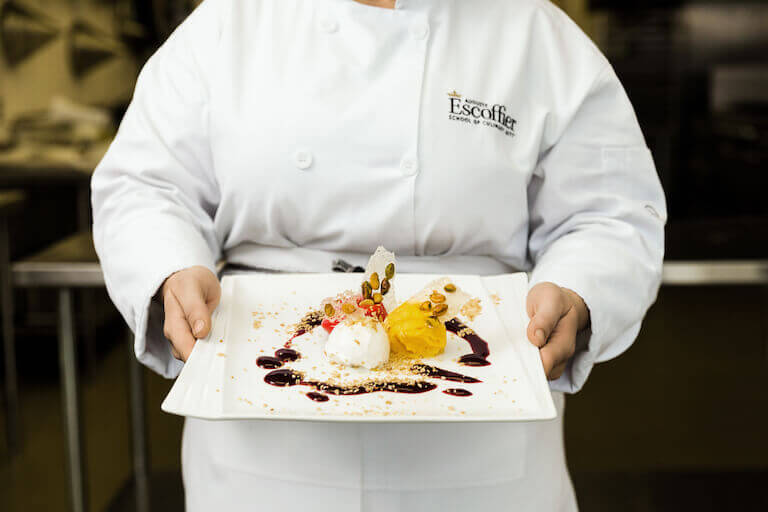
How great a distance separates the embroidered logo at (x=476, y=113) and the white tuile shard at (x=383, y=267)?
213mm

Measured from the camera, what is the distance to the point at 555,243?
114 cm

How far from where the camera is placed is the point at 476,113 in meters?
1.09

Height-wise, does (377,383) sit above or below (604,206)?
below

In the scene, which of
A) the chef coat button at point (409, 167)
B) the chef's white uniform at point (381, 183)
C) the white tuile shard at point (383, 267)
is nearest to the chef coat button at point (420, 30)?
the chef's white uniform at point (381, 183)

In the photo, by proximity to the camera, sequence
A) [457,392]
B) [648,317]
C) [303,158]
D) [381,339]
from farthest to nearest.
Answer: [648,317], [303,158], [381,339], [457,392]

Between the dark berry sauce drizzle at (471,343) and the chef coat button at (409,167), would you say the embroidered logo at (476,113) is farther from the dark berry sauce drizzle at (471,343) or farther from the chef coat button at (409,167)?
the dark berry sauce drizzle at (471,343)

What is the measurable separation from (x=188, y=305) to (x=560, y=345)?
0.42 meters

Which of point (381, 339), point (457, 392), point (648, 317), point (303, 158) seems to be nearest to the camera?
point (457, 392)

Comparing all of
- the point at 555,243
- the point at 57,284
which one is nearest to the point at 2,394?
the point at 57,284

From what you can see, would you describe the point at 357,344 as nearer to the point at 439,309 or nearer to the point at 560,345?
the point at 439,309

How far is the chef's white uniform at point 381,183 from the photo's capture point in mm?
1032

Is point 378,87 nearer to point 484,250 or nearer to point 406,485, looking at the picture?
point 484,250

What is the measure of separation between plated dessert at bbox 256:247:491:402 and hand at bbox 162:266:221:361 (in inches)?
3.3

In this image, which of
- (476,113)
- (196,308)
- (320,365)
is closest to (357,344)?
(320,365)
